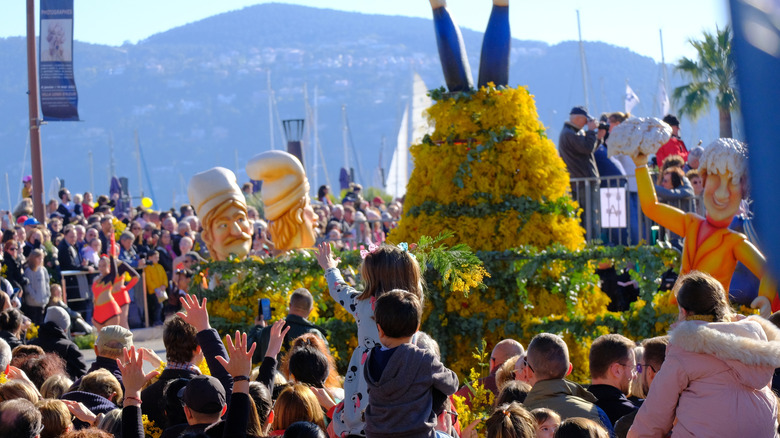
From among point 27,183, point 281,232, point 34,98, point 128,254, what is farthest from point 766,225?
point 27,183

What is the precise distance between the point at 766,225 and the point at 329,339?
770cm

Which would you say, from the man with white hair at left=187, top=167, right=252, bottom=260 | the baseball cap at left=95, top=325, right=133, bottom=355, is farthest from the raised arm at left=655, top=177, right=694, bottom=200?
the baseball cap at left=95, top=325, right=133, bottom=355

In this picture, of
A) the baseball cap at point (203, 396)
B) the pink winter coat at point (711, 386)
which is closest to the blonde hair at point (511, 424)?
the pink winter coat at point (711, 386)

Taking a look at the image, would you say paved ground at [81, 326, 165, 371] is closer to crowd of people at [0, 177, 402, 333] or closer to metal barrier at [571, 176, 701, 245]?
crowd of people at [0, 177, 402, 333]

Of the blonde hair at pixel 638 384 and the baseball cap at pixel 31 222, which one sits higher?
the baseball cap at pixel 31 222

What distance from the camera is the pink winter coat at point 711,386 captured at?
3.66 m

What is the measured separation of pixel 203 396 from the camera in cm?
413

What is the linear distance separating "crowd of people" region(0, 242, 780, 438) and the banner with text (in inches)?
465

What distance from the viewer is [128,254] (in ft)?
51.7

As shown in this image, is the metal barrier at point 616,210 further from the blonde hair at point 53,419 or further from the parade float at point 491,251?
the blonde hair at point 53,419

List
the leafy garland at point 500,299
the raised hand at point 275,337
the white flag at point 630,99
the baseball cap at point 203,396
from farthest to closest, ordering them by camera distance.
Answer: the white flag at point 630,99
the leafy garland at point 500,299
the raised hand at point 275,337
the baseball cap at point 203,396

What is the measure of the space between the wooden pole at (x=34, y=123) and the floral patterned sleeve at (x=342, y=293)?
12.1 metres

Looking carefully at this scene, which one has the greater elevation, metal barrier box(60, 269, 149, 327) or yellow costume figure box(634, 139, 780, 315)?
yellow costume figure box(634, 139, 780, 315)

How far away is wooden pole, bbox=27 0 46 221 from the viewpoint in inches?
627
